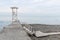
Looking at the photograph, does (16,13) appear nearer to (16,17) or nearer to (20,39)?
(16,17)

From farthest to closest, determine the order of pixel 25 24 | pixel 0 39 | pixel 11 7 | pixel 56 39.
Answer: pixel 25 24
pixel 11 7
pixel 56 39
pixel 0 39

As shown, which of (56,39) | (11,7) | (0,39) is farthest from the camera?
(11,7)

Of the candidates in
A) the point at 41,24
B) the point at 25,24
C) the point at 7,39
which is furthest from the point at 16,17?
the point at 7,39

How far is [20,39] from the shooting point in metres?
5.69

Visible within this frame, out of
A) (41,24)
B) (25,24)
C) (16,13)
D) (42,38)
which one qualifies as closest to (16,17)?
(16,13)

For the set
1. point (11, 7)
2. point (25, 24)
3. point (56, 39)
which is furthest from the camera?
point (25, 24)

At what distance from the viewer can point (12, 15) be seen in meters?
10.5

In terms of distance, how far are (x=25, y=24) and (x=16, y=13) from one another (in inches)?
66.9

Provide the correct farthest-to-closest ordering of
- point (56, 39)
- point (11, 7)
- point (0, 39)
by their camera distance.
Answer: point (11, 7) < point (56, 39) < point (0, 39)

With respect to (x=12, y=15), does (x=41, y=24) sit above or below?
below

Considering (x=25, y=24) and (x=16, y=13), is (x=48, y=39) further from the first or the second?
(x=25, y=24)

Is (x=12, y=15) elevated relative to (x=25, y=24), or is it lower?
elevated

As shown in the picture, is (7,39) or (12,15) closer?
(7,39)

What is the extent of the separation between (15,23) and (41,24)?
251 cm
